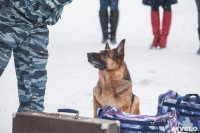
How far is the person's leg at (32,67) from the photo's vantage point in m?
3.29

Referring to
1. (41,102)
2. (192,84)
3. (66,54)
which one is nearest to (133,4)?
(66,54)

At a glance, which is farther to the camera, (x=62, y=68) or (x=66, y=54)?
(x=66, y=54)

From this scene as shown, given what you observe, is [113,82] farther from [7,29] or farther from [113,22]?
[113,22]

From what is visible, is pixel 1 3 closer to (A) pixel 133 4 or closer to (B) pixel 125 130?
(B) pixel 125 130

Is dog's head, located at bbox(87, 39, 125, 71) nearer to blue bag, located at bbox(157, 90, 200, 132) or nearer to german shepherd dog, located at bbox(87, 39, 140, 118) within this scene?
german shepherd dog, located at bbox(87, 39, 140, 118)

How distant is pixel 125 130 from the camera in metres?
2.89

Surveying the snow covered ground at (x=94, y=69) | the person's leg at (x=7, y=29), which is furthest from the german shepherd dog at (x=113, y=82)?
the person's leg at (x=7, y=29)

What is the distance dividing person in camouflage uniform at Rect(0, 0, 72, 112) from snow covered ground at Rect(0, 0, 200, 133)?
1.44ft

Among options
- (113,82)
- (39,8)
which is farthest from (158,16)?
(39,8)

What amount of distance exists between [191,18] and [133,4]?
3136 millimetres

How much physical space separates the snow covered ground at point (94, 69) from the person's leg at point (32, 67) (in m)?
0.35

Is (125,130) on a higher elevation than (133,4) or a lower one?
lower

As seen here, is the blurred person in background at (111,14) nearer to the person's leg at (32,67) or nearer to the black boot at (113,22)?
the black boot at (113,22)

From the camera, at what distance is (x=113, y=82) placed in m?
3.82
